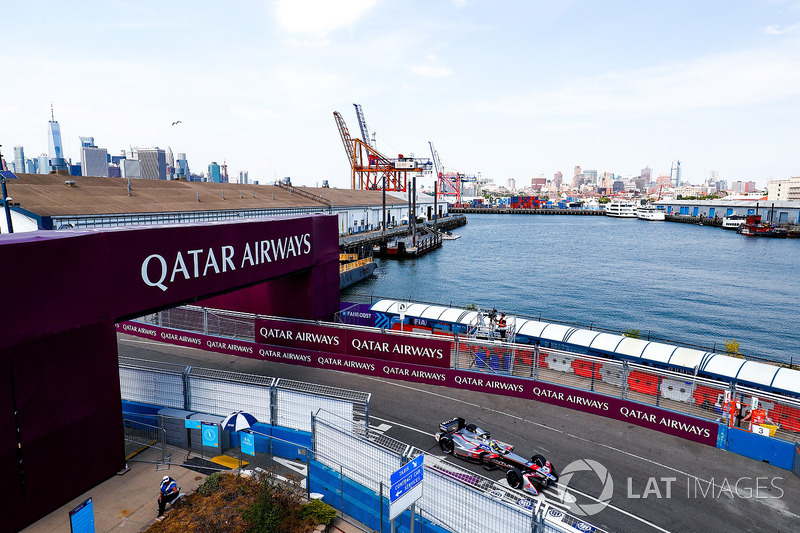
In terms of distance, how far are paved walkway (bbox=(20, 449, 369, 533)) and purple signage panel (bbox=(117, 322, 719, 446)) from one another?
8.55 m

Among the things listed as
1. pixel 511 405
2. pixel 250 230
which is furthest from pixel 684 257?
pixel 250 230

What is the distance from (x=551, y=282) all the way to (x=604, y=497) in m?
51.7

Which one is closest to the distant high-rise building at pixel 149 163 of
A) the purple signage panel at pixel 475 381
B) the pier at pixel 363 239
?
the pier at pixel 363 239

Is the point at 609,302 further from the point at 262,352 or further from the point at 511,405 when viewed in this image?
the point at 262,352

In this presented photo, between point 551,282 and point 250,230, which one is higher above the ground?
point 250,230

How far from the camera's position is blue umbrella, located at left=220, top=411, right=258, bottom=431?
41.8 feet

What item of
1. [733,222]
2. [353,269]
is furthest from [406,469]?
[733,222]

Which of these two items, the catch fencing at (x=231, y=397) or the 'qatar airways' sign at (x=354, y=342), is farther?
the 'qatar airways' sign at (x=354, y=342)

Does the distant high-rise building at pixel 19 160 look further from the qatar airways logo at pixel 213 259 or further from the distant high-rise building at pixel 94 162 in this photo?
the qatar airways logo at pixel 213 259

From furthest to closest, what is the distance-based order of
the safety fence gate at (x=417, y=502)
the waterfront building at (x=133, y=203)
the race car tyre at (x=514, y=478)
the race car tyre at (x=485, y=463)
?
the waterfront building at (x=133, y=203), the race car tyre at (x=485, y=463), the race car tyre at (x=514, y=478), the safety fence gate at (x=417, y=502)

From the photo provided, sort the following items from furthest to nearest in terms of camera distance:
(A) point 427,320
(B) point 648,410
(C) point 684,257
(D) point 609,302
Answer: (C) point 684,257, (D) point 609,302, (A) point 427,320, (B) point 648,410

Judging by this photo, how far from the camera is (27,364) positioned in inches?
418

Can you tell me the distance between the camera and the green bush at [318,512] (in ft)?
33.9

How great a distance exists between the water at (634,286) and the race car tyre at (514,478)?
32.0 metres
